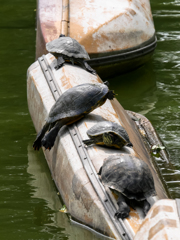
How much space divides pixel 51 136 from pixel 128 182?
132 centimetres

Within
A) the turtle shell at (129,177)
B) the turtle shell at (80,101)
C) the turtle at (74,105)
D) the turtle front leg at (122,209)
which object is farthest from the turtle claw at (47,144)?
the turtle front leg at (122,209)

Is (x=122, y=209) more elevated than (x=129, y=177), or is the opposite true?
(x=129, y=177)

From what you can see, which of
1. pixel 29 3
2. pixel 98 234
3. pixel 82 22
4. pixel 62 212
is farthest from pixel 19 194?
pixel 29 3

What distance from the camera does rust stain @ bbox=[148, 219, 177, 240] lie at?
2.46 metres

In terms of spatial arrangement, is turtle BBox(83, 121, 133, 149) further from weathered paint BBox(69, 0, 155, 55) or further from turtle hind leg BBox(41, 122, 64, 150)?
weathered paint BBox(69, 0, 155, 55)

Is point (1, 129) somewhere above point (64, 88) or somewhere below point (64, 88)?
below

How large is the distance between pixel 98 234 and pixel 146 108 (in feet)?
12.5

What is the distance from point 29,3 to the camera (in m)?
12.5

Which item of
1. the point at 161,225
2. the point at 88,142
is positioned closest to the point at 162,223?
the point at 161,225

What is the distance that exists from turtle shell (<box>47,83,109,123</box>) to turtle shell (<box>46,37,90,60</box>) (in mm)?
1302

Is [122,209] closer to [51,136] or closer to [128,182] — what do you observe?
[128,182]

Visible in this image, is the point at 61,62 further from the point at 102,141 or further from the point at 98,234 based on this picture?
the point at 98,234

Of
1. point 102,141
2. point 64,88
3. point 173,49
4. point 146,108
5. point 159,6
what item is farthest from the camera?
point 159,6

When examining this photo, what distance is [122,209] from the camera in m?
3.21
